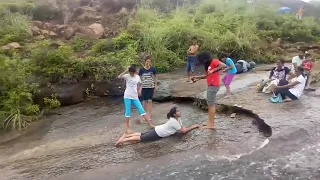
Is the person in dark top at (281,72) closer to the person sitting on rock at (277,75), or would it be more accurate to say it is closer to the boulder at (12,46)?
the person sitting on rock at (277,75)

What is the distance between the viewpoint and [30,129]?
995 cm

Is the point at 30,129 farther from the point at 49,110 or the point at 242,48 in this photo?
the point at 242,48

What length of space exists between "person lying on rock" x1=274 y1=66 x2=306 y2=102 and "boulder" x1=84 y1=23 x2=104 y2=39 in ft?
36.2

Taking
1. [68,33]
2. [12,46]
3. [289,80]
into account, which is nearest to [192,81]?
[289,80]

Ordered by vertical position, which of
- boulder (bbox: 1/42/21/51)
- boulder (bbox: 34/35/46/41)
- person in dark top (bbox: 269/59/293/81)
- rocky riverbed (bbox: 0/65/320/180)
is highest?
boulder (bbox: 34/35/46/41)

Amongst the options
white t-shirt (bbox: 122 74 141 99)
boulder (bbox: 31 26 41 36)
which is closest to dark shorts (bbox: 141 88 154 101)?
white t-shirt (bbox: 122 74 141 99)

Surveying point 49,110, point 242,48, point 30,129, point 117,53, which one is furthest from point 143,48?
point 30,129

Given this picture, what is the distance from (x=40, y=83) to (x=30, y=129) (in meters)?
3.00

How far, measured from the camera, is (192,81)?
892cm

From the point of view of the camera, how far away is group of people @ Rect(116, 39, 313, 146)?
7.72 meters

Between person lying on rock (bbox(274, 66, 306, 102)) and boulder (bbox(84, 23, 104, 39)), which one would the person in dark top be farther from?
boulder (bbox(84, 23, 104, 39))

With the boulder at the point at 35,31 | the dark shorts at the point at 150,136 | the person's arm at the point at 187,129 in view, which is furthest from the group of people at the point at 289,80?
the boulder at the point at 35,31

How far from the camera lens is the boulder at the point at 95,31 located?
18289mm

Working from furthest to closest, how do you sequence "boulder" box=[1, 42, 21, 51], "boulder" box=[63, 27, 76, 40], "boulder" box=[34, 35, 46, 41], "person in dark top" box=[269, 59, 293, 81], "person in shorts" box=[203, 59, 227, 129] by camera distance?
"boulder" box=[63, 27, 76, 40] → "boulder" box=[34, 35, 46, 41] → "boulder" box=[1, 42, 21, 51] → "person in dark top" box=[269, 59, 293, 81] → "person in shorts" box=[203, 59, 227, 129]
